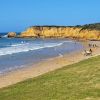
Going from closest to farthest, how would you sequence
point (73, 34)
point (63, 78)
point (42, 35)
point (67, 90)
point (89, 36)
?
point (67, 90) < point (63, 78) < point (89, 36) < point (73, 34) < point (42, 35)

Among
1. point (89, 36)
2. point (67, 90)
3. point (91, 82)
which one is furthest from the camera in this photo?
point (89, 36)

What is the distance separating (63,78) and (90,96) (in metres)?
4.60

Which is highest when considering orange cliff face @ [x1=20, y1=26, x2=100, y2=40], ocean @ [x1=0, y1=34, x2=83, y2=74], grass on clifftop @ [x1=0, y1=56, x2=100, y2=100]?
grass on clifftop @ [x1=0, y1=56, x2=100, y2=100]

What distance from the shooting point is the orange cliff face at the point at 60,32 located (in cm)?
13600

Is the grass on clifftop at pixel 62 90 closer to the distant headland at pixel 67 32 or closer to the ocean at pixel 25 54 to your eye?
the ocean at pixel 25 54

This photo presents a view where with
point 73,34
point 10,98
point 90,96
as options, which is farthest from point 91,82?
point 73,34

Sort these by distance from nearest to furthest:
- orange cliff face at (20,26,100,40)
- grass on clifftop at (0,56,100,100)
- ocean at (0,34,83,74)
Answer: grass on clifftop at (0,56,100,100), ocean at (0,34,83,74), orange cliff face at (20,26,100,40)

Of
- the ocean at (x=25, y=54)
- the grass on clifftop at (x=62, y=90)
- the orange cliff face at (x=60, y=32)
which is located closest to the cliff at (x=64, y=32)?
the orange cliff face at (x=60, y=32)

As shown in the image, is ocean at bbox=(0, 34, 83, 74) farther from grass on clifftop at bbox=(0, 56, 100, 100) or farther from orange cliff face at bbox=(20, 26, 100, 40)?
orange cliff face at bbox=(20, 26, 100, 40)

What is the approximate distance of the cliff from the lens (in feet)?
446

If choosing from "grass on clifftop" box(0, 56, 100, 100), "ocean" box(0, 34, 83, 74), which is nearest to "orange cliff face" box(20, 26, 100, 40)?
"ocean" box(0, 34, 83, 74)

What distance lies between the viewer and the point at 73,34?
151 m

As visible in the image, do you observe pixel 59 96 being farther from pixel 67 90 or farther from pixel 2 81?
pixel 2 81

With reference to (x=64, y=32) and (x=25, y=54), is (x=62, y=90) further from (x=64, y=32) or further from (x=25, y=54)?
(x=64, y=32)
